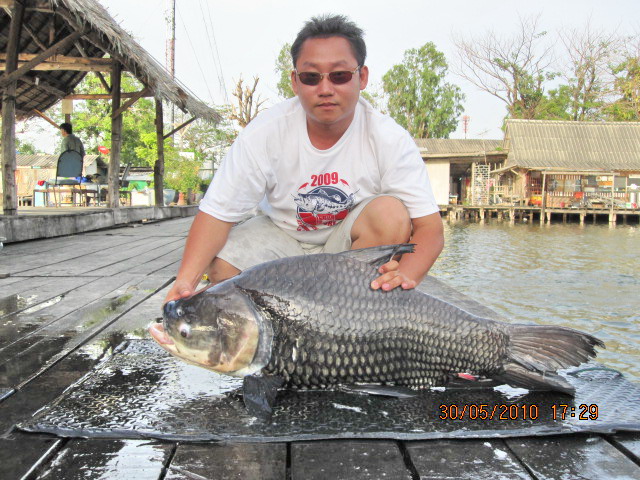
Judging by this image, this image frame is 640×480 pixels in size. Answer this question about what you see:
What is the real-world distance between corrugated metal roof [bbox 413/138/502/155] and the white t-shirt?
110ft

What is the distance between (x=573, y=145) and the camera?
33.3m

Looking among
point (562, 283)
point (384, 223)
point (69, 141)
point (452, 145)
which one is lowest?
point (562, 283)

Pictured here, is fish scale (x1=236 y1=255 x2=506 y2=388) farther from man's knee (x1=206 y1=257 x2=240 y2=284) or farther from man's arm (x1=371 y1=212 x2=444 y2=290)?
man's knee (x1=206 y1=257 x2=240 y2=284)

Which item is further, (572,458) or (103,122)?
(103,122)

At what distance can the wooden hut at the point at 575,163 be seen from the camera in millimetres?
30797

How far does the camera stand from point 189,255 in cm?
239

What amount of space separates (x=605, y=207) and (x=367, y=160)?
31.1m

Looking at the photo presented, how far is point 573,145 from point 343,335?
116ft

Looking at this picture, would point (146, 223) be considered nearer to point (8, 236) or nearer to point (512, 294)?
point (8, 236)

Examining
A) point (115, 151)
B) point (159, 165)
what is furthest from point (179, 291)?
point (159, 165)

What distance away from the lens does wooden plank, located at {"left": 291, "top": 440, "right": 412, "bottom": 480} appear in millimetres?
1400

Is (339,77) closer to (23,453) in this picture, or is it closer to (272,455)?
(272,455)

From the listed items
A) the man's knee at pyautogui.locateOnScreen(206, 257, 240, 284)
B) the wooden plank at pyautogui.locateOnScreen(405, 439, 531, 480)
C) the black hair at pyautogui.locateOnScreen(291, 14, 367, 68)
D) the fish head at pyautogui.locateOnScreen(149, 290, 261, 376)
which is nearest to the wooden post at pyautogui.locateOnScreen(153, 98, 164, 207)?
the man's knee at pyautogui.locateOnScreen(206, 257, 240, 284)

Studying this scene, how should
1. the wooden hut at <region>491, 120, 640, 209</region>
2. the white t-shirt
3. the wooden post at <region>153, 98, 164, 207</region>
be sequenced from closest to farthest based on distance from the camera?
the white t-shirt < the wooden post at <region>153, 98, 164, 207</region> < the wooden hut at <region>491, 120, 640, 209</region>
